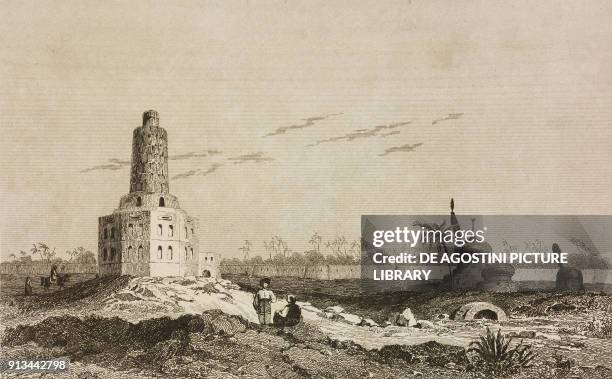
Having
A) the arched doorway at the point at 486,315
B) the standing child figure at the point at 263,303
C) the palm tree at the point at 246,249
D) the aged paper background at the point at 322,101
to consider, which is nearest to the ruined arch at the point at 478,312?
the arched doorway at the point at 486,315

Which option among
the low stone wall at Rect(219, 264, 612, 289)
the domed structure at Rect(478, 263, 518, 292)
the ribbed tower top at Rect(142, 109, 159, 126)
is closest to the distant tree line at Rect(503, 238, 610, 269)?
the low stone wall at Rect(219, 264, 612, 289)

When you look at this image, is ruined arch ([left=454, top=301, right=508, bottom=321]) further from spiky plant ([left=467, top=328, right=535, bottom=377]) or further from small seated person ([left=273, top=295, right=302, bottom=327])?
small seated person ([left=273, top=295, right=302, bottom=327])

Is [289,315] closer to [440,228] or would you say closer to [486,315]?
[440,228]

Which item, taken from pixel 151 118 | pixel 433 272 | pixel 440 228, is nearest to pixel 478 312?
pixel 433 272

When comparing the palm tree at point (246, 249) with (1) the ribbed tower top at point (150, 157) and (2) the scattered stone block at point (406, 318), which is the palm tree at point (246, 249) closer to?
(1) the ribbed tower top at point (150, 157)

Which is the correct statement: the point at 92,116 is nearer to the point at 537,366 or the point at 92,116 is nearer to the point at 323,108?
the point at 323,108

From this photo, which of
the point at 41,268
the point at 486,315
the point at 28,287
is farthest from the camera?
the point at 486,315
